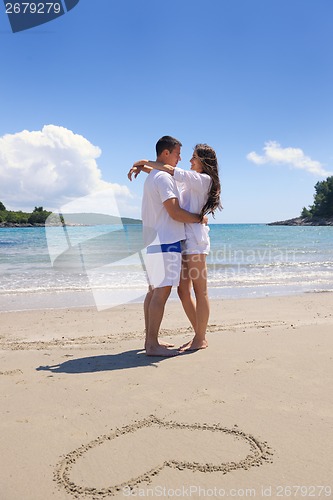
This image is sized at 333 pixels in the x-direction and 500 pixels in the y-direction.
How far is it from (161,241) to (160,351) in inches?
41.1

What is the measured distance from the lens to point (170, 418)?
107 inches

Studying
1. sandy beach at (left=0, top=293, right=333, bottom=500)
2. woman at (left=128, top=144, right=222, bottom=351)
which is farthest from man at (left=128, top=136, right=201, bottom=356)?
sandy beach at (left=0, top=293, right=333, bottom=500)

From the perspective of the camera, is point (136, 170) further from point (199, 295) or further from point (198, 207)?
point (199, 295)

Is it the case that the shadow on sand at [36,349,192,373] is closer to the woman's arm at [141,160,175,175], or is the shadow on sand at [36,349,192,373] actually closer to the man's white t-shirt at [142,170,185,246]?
the man's white t-shirt at [142,170,185,246]

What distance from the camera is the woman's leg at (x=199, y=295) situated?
4.29 metres

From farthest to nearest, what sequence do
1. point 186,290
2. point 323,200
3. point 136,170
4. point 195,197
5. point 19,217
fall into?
1. point 323,200
2. point 19,217
3. point 186,290
4. point 136,170
5. point 195,197

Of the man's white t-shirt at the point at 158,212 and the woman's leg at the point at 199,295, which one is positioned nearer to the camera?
the man's white t-shirt at the point at 158,212

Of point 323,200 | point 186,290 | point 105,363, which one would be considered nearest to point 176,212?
point 186,290

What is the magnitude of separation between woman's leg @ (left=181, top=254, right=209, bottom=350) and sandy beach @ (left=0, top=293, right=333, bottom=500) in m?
0.17

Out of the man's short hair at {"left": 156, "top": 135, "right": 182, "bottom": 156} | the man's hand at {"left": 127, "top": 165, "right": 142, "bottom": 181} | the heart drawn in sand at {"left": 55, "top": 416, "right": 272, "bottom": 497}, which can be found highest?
the man's short hair at {"left": 156, "top": 135, "right": 182, "bottom": 156}

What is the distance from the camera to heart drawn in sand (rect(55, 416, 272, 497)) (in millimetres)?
2094

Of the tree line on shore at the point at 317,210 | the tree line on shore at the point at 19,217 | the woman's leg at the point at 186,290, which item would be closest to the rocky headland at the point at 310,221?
the tree line on shore at the point at 317,210

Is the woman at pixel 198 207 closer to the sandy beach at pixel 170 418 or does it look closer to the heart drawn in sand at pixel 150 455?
the sandy beach at pixel 170 418

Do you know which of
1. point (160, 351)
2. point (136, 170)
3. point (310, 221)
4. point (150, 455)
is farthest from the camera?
point (310, 221)
